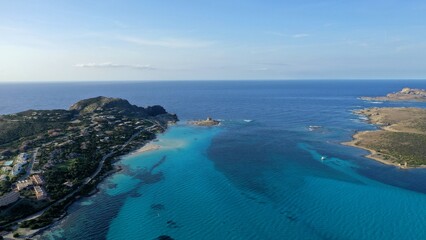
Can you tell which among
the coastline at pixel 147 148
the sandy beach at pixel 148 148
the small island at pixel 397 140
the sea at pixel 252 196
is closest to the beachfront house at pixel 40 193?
the sea at pixel 252 196

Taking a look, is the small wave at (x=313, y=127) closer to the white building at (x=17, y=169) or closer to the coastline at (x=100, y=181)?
the coastline at (x=100, y=181)

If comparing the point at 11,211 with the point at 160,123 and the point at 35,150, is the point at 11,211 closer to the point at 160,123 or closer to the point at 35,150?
the point at 35,150

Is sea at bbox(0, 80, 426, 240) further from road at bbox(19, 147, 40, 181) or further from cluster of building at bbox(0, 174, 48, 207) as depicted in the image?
road at bbox(19, 147, 40, 181)

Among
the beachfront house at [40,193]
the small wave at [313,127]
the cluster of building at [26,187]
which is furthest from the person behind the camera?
the small wave at [313,127]

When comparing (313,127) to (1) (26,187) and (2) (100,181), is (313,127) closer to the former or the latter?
(2) (100,181)

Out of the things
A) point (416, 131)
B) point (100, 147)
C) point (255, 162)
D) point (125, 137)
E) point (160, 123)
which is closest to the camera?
point (255, 162)

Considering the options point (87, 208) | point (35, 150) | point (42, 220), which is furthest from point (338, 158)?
point (35, 150)

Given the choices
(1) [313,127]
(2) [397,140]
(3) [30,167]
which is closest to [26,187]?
(3) [30,167]
